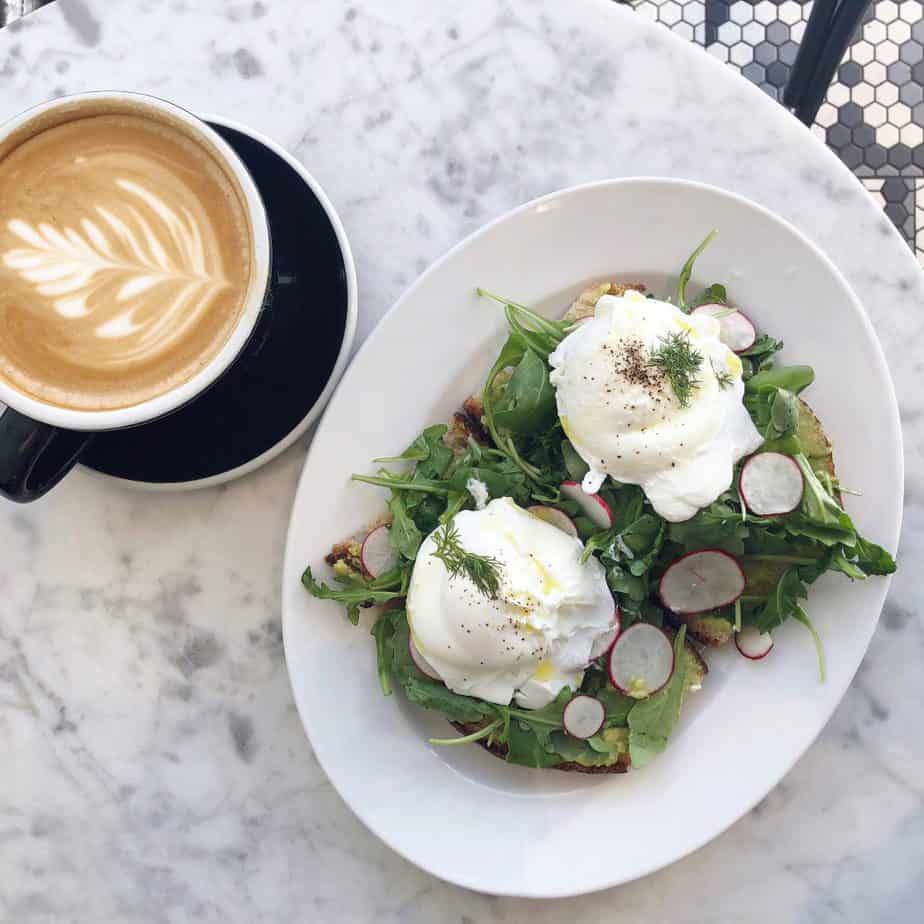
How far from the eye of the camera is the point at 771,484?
52.6 inches

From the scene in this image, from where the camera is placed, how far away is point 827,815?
4.93 feet

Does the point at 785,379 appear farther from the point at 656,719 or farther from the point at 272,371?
the point at 272,371

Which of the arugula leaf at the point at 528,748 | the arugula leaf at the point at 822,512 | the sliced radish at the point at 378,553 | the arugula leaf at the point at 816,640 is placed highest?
the arugula leaf at the point at 822,512

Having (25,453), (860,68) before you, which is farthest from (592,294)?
(860,68)

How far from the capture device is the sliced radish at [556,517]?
4.58 feet

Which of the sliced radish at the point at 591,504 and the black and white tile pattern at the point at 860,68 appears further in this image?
the black and white tile pattern at the point at 860,68

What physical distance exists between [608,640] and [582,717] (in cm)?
11

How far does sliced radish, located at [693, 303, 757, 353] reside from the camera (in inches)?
54.3

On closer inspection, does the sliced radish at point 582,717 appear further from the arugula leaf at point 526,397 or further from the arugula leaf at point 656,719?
the arugula leaf at point 526,397

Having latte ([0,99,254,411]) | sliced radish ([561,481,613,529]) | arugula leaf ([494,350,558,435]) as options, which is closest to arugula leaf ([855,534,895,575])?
sliced radish ([561,481,613,529])

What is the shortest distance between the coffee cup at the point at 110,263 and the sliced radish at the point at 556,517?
1.61ft

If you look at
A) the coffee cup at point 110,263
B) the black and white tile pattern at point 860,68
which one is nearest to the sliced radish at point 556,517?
the coffee cup at point 110,263

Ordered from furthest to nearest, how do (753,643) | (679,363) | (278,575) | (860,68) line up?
(860,68)
(278,575)
(753,643)
(679,363)

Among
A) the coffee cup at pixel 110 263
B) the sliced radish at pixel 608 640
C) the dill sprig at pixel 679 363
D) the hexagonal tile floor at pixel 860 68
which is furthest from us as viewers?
the hexagonal tile floor at pixel 860 68
